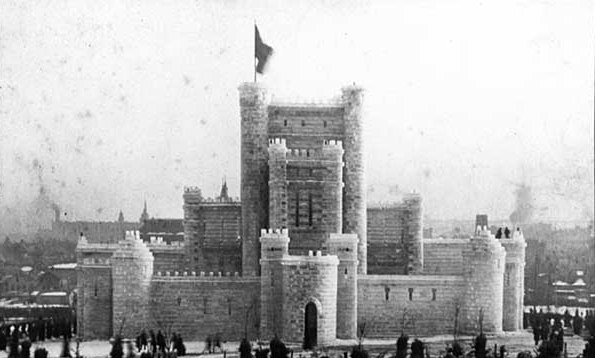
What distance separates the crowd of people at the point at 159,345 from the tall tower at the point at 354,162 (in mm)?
13205

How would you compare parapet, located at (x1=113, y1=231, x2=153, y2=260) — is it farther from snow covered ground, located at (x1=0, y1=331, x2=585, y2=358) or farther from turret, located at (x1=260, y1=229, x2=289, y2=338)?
turret, located at (x1=260, y1=229, x2=289, y2=338)

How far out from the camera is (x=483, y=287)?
5888 centimetres

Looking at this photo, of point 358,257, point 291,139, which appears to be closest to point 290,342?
point 358,257

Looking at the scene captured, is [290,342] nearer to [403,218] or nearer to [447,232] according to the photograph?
[403,218]

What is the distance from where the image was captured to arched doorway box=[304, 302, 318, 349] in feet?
181

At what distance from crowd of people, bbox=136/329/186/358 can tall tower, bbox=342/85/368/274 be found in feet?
43.3

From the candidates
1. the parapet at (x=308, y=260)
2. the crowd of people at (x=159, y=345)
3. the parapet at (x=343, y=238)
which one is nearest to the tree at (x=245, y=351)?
the crowd of people at (x=159, y=345)

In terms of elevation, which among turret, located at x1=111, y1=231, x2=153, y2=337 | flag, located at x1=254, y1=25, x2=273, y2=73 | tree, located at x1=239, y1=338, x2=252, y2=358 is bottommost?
tree, located at x1=239, y1=338, x2=252, y2=358

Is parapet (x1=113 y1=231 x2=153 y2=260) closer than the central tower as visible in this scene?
Yes

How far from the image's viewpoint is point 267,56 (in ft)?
207

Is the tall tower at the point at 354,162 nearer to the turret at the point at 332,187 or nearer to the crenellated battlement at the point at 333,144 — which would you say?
the crenellated battlement at the point at 333,144

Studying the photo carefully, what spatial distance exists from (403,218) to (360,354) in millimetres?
22709

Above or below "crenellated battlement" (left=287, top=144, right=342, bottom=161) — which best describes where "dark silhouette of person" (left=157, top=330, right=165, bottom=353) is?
below

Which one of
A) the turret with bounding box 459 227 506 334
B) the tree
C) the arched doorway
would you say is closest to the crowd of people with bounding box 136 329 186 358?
the tree
